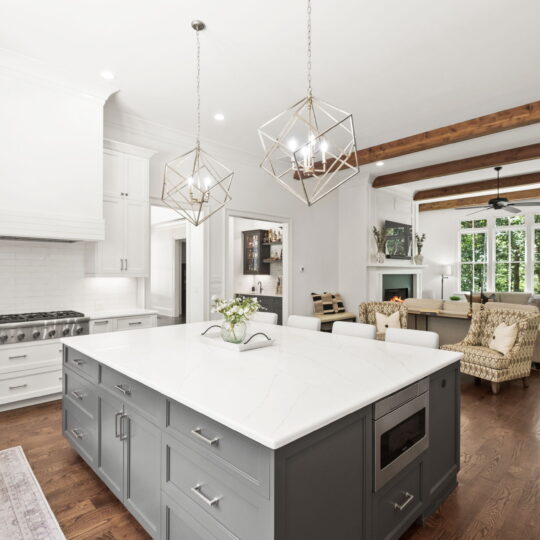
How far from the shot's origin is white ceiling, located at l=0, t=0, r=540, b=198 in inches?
101

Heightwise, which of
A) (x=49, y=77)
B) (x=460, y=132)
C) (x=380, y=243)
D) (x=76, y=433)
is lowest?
(x=76, y=433)

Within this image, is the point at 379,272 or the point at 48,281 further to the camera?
the point at 379,272

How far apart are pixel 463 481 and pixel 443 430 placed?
0.58 meters

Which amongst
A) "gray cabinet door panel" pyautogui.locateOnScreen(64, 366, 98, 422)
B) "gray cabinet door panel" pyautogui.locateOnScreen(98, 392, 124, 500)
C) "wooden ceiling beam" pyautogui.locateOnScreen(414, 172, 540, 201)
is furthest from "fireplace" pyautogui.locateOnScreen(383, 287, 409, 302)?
"gray cabinet door panel" pyautogui.locateOnScreen(98, 392, 124, 500)

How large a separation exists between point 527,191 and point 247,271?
21.7 ft

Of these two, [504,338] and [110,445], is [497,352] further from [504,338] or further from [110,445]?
[110,445]

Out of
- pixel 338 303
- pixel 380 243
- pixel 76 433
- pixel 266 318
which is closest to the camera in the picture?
pixel 76 433

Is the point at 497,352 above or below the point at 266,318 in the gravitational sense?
below

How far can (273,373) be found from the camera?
70.7 inches

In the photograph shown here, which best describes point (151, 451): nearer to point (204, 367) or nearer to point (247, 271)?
point (204, 367)

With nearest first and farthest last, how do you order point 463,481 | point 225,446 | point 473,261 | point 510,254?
1. point 225,446
2. point 463,481
3. point 510,254
4. point 473,261

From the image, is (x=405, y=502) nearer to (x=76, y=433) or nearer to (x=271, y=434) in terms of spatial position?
(x=271, y=434)

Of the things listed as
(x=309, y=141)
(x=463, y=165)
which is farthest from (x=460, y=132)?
(x=309, y=141)

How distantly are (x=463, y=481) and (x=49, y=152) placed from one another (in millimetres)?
4281
